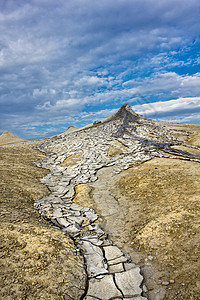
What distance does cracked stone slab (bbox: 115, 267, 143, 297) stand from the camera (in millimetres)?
3773

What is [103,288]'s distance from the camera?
153 inches

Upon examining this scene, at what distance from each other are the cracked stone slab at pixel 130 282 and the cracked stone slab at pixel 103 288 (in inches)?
5.7

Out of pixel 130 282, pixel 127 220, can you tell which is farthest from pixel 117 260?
pixel 127 220

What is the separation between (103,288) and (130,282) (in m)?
0.66

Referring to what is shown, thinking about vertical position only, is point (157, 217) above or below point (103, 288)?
A: above

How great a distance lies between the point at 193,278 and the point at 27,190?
7.89 meters

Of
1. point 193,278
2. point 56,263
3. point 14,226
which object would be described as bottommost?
point 193,278

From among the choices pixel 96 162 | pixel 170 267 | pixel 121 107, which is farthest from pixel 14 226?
pixel 121 107

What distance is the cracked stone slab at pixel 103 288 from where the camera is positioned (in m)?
3.71

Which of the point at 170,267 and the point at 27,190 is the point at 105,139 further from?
the point at 170,267

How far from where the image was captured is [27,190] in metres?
8.97

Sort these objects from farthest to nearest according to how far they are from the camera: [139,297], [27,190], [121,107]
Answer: [121,107], [27,190], [139,297]

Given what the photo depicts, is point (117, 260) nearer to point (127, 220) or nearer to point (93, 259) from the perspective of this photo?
point (93, 259)

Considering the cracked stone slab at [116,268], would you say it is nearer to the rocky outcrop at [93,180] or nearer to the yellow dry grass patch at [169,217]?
the rocky outcrop at [93,180]
